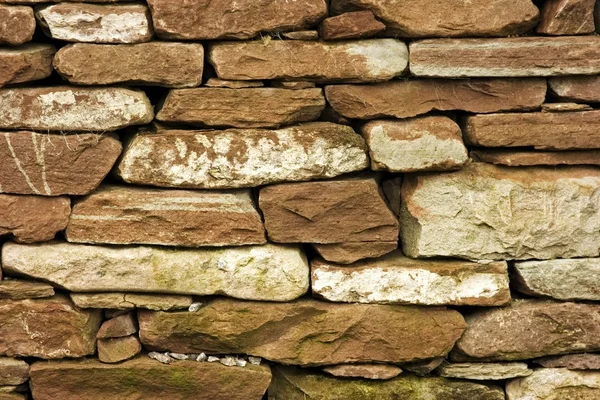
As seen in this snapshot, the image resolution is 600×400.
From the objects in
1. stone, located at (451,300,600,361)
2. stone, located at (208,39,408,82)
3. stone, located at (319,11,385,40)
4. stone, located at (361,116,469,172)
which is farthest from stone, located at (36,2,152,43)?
stone, located at (451,300,600,361)

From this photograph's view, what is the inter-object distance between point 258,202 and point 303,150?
300mm

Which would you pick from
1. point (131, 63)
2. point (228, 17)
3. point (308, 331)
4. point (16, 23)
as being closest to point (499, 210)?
point (308, 331)

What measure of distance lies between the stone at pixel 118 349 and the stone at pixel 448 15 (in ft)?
5.49

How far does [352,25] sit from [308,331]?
129 cm

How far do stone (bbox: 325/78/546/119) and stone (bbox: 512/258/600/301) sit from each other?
687 mm

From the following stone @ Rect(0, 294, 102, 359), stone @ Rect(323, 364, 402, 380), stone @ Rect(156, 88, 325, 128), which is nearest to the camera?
stone @ Rect(156, 88, 325, 128)

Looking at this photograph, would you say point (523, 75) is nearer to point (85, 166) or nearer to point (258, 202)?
point (258, 202)

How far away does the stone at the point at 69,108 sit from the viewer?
11.0 ft

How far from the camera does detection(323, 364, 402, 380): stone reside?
361cm

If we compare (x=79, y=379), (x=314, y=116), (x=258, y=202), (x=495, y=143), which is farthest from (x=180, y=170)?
(x=495, y=143)

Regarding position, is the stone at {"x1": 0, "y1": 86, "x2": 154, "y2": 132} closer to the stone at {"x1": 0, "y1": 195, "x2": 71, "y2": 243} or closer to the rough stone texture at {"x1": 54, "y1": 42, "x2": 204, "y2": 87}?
the rough stone texture at {"x1": 54, "y1": 42, "x2": 204, "y2": 87}

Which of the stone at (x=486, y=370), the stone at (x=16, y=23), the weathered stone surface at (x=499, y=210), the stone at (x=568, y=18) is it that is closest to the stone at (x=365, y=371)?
the stone at (x=486, y=370)

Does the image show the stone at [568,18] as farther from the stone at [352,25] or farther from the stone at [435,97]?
the stone at [352,25]

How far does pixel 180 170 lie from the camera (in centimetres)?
341
